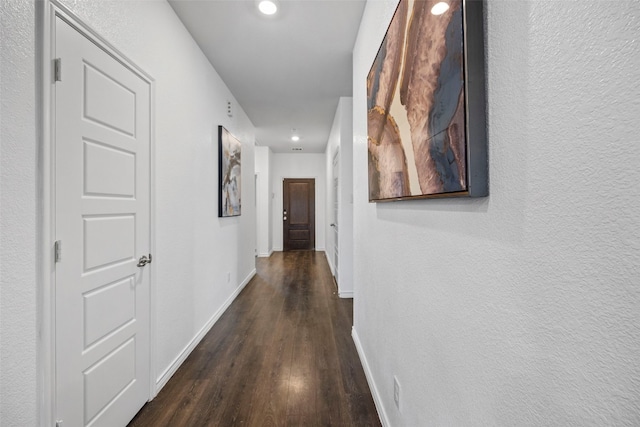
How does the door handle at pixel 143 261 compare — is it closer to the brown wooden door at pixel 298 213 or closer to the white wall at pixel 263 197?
the white wall at pixel 263 197

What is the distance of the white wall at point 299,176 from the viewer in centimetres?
780

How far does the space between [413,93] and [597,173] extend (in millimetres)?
726

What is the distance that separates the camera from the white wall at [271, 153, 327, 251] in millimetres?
7801

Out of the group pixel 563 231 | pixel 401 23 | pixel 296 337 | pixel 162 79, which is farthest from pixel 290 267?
pixel 563 231

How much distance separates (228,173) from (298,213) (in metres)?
4.53

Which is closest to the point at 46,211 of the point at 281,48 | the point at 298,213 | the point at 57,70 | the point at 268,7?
the point at 57,70

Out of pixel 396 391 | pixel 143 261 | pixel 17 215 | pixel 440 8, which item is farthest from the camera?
pixel 143 261

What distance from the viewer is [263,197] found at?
6816 millimetres

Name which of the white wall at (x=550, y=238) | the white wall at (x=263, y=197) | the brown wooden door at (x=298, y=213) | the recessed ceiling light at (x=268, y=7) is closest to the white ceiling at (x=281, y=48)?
the recessed ceiling light at (x=268, y=7)

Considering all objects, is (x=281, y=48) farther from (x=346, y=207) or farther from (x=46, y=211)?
(x=46, y=211)

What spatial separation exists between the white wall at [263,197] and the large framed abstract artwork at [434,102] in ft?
18.3

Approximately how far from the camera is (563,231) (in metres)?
0.46

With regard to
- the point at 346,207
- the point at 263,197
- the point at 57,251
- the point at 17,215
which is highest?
the point at 263,197

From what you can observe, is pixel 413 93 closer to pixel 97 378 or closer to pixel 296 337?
pixel 97 378
